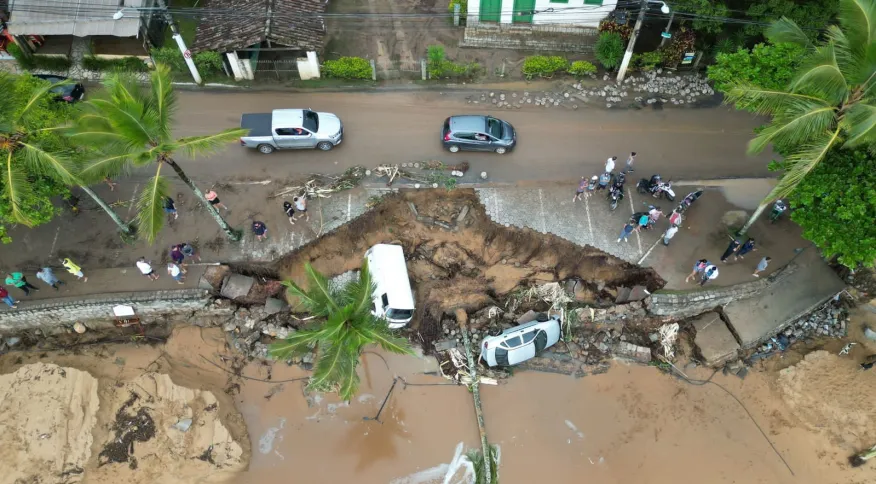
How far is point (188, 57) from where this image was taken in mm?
22641

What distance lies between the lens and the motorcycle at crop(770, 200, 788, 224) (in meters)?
19.6

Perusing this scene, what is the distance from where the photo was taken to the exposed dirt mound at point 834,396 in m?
18.4

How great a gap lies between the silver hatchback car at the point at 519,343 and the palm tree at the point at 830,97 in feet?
28.5

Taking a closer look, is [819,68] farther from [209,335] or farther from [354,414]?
[209,335]

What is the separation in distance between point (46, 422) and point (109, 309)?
13.1 ft

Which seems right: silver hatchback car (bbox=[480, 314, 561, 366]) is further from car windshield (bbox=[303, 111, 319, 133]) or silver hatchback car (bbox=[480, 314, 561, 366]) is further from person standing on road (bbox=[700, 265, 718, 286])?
car windshield (bbox=[303, 111, 319, 133])

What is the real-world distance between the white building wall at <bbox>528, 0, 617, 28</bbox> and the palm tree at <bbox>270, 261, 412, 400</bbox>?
606 inches

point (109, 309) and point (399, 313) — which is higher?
point (109, 309)

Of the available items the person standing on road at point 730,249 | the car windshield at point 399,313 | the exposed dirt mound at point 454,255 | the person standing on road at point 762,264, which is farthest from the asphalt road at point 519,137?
the car windshield at point 399,313

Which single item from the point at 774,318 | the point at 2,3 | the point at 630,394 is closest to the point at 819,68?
the point at 774,318

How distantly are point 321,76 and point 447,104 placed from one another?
5.73 metres

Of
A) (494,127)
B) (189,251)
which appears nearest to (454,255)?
(494,127)

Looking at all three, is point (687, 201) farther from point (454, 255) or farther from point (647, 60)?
point (454, 255)

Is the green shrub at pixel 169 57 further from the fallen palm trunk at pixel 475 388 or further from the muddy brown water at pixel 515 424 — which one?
the fallen palm trunk at pixel 475 388
